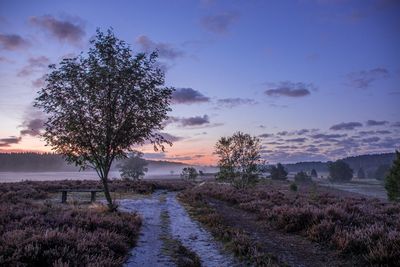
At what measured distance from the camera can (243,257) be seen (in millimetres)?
10680

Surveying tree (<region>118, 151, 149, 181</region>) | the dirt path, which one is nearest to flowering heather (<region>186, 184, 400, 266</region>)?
the dirt path

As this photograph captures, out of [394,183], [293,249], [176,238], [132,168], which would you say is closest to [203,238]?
[176,238]

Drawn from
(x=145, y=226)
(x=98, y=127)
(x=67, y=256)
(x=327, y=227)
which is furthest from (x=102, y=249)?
(x=98, y=127)

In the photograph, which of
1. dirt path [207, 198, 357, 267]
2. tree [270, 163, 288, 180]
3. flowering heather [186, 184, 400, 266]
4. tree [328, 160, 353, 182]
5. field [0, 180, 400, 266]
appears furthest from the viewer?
tree [328, 160, 353, 182]

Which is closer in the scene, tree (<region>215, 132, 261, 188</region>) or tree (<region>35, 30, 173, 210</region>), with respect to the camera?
tree (<region>35, 30, 173, 210</region>)

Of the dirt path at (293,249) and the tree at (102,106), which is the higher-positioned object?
the tree at (102,106)

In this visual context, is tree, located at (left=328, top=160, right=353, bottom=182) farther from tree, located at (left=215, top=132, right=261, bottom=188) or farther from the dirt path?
the dirt path

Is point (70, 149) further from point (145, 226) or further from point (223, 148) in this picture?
point (223, 148)

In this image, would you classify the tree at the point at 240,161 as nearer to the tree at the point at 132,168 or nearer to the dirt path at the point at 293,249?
the dirt path at the point at 293,249

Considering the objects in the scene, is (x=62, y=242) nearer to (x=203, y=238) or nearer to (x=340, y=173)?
(x=203, y=238)

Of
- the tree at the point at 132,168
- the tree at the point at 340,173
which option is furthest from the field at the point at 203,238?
the tree at the point at 340,173

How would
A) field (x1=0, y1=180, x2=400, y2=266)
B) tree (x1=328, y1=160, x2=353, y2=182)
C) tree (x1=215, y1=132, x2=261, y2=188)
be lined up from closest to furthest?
1. field (x1=0, y1=180, x2=400, y2=266)
2. tree (x1=215, y1=132, x2=261, y2=188)
3. tree (x1=328, y1=160, x2=353, y2=182)

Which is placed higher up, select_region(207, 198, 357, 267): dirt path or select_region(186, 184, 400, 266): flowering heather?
select_region(186, 184, 400, 266): flowering heather

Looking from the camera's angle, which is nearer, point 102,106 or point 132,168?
point 102,106
